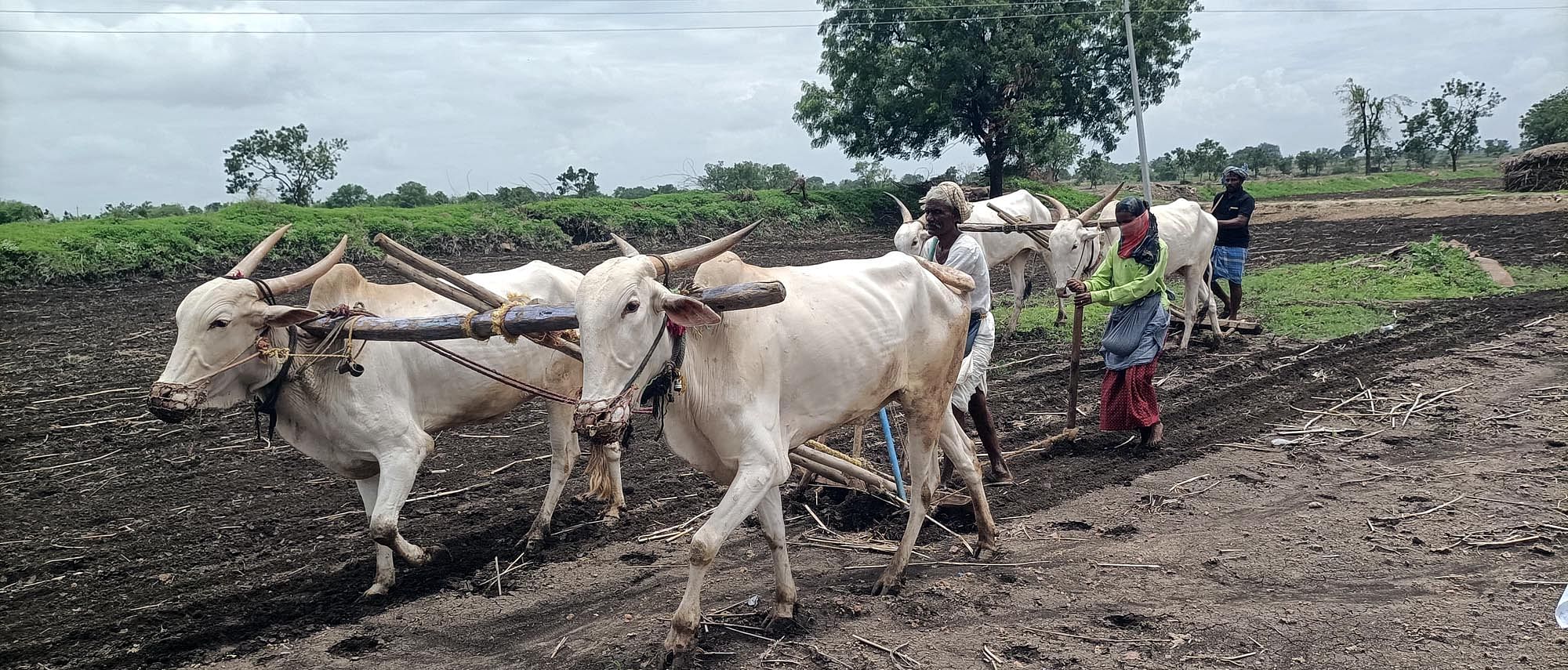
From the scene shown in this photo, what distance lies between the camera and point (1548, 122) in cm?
4934

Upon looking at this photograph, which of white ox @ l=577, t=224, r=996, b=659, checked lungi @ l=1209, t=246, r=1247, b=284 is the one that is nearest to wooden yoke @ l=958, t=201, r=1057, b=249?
checked lungi @ l=1209, t=246, r=1247, b=284

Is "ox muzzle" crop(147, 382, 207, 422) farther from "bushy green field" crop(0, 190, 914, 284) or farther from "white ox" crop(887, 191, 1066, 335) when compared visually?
"bushy green field" crop(0, 190, 914, 284)

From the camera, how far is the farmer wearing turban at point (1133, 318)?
714 centimetres

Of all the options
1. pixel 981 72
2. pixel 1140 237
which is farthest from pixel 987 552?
pixel 981 72

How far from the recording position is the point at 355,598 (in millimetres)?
5340

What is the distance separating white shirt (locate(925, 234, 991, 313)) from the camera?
5957mm

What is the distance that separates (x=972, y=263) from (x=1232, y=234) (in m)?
7.10

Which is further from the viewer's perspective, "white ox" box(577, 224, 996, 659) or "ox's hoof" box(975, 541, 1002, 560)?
"ox's hoof" box(975, 541, 1002, 560)

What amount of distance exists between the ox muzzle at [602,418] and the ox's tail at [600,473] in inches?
97.7

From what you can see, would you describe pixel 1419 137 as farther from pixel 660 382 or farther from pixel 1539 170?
pixel 660 382

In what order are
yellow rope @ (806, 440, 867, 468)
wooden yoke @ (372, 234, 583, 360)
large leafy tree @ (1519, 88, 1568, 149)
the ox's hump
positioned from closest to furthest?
1. wooden yoke @ (372, 234, 583, 360)
2. the ox's hump
3. yellow rope @ (806, 440, 867, 468)
4. large leafy tree @ (1519, 88, 1568, 149)

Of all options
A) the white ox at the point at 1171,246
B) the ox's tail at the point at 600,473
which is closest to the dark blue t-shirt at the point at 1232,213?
the white ox at the point at 1171,246

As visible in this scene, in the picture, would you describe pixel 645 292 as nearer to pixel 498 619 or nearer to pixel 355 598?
pixel 498 619

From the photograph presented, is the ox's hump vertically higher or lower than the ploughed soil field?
higher
